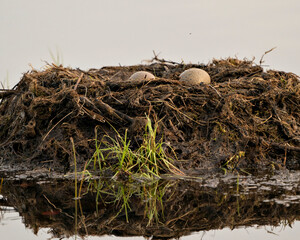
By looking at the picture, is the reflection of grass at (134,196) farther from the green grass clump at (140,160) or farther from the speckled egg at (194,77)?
the speckled egg at (194,77)

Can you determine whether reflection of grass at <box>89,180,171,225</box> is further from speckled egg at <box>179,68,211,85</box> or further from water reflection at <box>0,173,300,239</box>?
speckled egg at <box>179,68,211,85</box>

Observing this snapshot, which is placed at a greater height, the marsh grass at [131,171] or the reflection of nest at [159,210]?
the marsh grass at [131,171]

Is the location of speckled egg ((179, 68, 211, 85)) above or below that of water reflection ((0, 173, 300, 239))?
above

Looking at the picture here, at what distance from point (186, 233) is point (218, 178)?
222 cm

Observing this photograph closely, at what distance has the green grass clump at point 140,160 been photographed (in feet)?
21.3

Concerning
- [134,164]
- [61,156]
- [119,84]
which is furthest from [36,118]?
[134,164]

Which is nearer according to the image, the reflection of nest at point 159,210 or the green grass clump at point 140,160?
the reflection of nest at point 159,210

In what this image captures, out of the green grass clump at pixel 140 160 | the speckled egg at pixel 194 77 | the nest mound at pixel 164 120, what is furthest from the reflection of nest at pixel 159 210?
the speckled egg at pixel 194 77

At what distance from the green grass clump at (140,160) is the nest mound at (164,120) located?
0.28 metres

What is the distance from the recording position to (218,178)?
636 centimetres

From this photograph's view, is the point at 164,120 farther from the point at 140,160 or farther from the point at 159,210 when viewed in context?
the point at 159,210

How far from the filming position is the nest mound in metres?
7.28

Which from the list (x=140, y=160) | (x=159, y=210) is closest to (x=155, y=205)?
(x=159, y=210)

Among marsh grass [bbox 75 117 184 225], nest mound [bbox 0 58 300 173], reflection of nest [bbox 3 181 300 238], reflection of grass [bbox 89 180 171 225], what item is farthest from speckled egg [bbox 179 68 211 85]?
reflection of nest [bbox 3 181 300 238]
